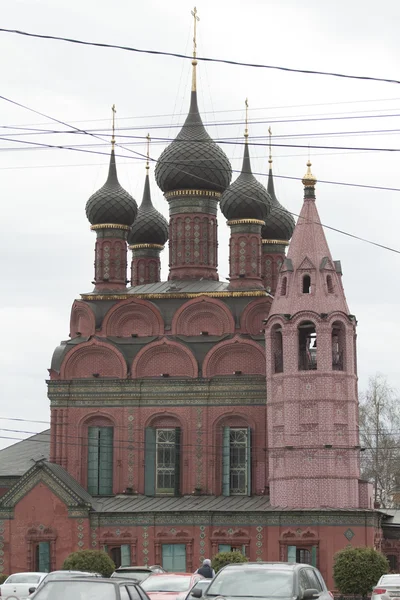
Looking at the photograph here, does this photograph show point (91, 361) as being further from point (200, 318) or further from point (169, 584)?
point (169, 584)

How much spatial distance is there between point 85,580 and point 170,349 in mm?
31269

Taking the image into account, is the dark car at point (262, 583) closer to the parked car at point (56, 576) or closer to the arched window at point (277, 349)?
the parked car at point (56, 576)

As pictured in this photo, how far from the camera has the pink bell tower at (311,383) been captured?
4322 centimetres

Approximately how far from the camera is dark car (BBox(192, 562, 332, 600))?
17.0m

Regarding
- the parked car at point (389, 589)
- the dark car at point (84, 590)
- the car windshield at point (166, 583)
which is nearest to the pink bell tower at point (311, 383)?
the parked car at point (389, 589)

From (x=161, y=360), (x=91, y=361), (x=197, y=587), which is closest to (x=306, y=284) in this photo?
(x=161, y=360)

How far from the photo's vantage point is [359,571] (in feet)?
130

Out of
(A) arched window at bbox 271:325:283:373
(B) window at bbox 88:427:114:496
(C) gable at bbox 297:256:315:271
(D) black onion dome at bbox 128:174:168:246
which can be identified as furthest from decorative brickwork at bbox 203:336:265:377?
(D) black onion dome at bbox 128:174:168:246

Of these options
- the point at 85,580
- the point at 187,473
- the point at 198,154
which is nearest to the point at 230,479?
the point at 187,473

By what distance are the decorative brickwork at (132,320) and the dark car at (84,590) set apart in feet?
104

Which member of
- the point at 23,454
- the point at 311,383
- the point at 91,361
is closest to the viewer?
the point at 311,383

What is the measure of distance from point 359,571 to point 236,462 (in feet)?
26.5

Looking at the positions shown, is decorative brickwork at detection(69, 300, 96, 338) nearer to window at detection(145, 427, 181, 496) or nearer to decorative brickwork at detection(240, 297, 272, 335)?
window at detection(145, 427, 181, 496)

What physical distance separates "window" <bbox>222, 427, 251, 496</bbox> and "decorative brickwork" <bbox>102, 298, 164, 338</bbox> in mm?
4933
